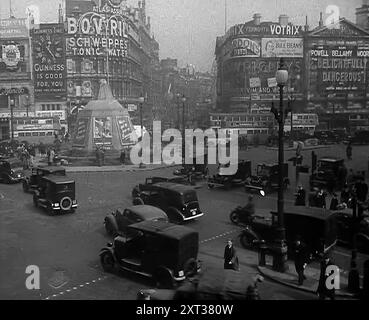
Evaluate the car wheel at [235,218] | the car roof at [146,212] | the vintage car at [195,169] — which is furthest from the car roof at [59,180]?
the vintage car at [195,169]

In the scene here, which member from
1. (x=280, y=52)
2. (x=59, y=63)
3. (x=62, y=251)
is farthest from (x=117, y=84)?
(x=62, y=251)

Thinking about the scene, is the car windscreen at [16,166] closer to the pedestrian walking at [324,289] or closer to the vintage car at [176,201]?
the vintage car at [176,201]

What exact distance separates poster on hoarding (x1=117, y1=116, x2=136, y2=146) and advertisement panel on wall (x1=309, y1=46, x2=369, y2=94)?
79.5 ft

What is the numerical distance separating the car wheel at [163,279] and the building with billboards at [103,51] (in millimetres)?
40864

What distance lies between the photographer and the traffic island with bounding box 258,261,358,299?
940cm

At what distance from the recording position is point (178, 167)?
92.8 ft

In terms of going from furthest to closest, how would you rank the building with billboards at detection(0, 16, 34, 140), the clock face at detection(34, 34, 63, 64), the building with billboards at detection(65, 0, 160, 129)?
the clock face at detection(34, 34, 63, 64), the building with billboards at detection(0, 16, 34, 140), the building with billboards at detection(65, 0, 160, 129)

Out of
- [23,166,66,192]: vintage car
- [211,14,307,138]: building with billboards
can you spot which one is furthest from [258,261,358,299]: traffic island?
[211,14,307,138]: building with billboards

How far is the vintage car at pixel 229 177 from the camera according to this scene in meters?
20.9

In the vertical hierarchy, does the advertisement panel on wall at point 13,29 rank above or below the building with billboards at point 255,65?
above

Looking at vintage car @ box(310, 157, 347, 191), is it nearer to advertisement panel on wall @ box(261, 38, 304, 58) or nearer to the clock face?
advertisement panel on wall @ box(261, 38, 304, 58)

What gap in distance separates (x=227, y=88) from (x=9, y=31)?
80.3 feet

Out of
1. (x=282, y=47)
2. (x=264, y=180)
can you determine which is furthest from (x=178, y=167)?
(x=282, y=47)

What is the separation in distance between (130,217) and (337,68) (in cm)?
4350
